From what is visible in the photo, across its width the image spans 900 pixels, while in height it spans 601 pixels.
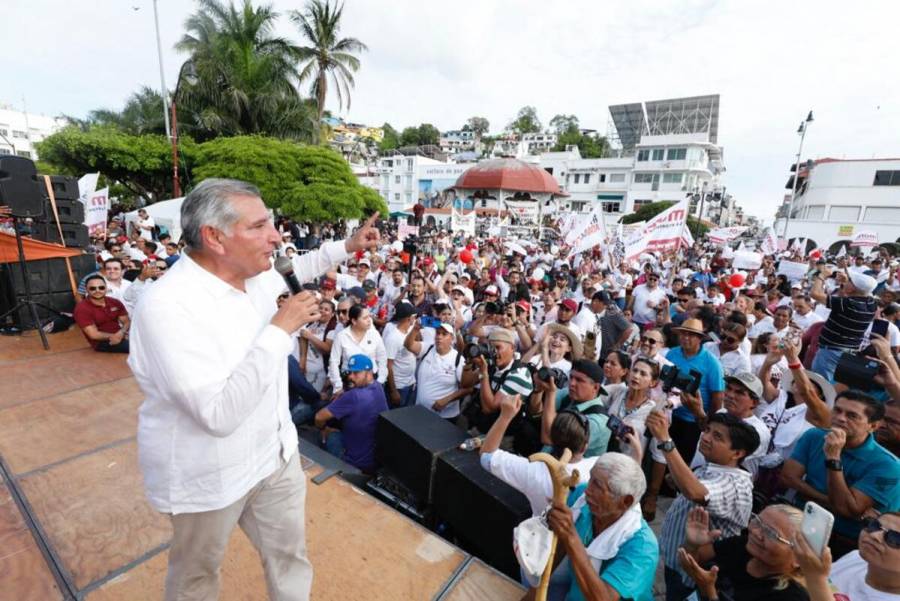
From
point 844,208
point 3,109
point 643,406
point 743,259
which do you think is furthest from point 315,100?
point 3,109

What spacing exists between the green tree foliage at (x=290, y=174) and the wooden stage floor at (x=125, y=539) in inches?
617

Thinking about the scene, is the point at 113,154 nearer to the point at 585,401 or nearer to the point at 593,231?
the point at 593,231

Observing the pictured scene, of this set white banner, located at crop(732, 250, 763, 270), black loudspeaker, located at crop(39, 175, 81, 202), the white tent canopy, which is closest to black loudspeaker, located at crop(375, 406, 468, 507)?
black loudspeaker, located at crop(39, 175, 81, 202)

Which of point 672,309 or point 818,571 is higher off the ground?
point 818,571

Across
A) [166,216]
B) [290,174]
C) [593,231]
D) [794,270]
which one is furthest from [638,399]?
[290,174]

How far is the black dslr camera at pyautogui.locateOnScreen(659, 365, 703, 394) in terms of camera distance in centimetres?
348

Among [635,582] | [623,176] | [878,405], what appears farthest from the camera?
[623,176]

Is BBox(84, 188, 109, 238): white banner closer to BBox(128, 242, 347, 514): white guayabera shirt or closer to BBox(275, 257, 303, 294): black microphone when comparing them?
BBox(275, 257, 303, 294): black microphone

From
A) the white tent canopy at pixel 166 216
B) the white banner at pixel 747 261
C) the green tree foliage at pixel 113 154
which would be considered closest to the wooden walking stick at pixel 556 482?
the white banner at pixel 747 261

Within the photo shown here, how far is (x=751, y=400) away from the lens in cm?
317

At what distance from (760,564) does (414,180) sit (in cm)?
5414

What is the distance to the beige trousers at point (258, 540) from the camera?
146cm

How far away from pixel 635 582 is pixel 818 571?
2.10 feet

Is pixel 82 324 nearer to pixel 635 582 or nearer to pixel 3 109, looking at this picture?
pixel 635 582
